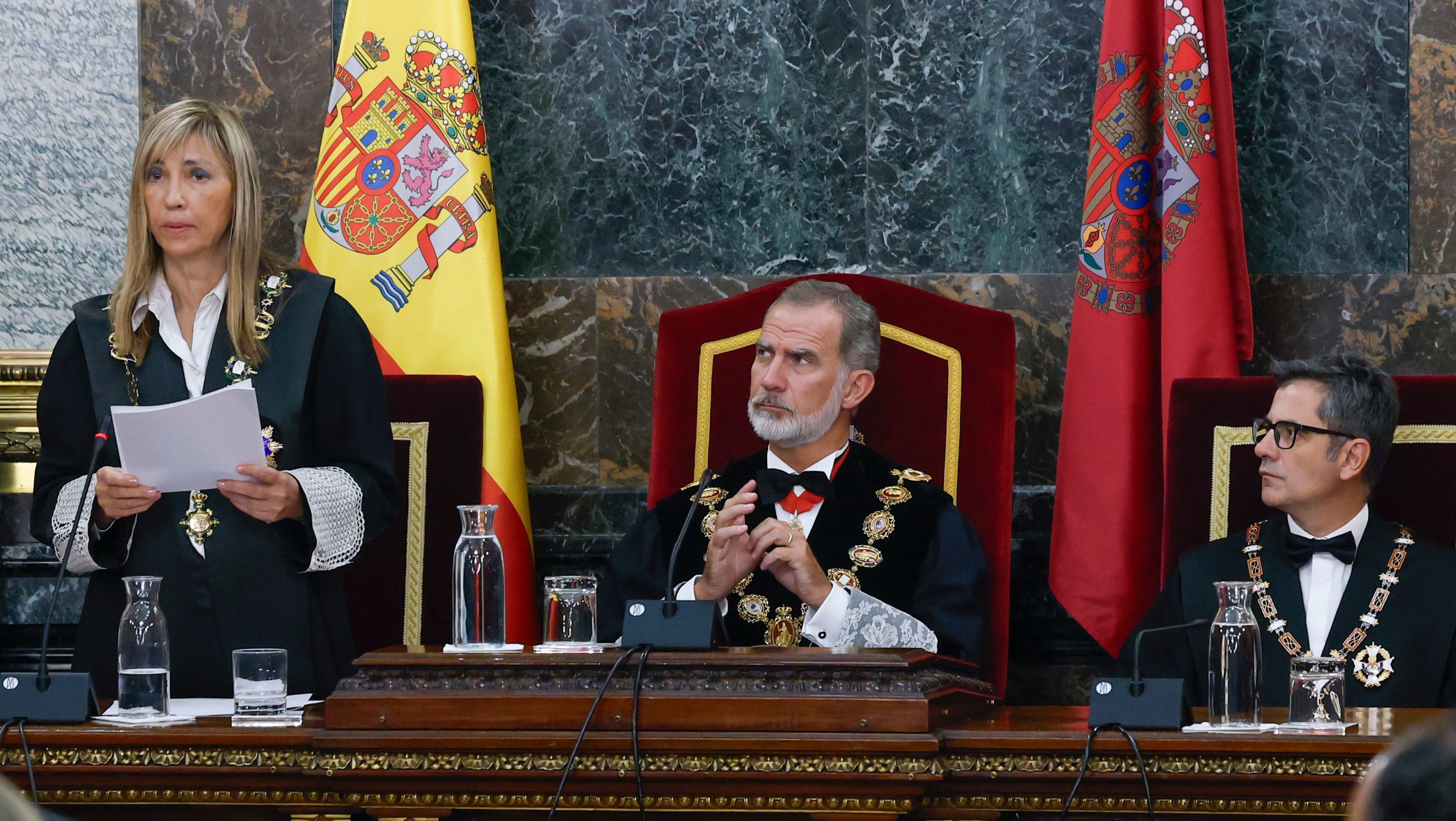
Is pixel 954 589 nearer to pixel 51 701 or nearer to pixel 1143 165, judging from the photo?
pixel 1143 165

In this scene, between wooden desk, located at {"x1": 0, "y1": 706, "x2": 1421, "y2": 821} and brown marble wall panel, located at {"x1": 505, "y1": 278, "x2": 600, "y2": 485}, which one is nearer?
wooden desk, located at {"x1": 0, "y1": 706, "x2": 1421, "y2": 821}

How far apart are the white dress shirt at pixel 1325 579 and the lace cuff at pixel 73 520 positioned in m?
2.17

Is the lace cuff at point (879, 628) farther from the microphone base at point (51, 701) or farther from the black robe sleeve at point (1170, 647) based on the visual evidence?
the microphone base at point (51, 701)

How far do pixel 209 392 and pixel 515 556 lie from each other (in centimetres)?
115

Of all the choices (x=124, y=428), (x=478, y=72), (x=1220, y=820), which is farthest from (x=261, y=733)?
(x=478, y=72)

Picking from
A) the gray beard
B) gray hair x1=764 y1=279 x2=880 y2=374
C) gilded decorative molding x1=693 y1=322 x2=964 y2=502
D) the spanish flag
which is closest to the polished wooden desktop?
the gray beard

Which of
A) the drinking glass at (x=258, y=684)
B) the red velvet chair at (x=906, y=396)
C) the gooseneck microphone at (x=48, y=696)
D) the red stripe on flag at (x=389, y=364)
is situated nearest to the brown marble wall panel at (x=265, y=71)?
the red stripe on flag at (x=389, y=364)

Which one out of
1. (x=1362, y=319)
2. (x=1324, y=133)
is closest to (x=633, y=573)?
(x=1362, y=319)

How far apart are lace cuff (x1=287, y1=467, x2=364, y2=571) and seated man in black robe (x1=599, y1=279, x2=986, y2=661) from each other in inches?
25.4

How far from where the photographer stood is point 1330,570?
124 inches

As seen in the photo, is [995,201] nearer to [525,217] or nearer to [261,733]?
[525,217]

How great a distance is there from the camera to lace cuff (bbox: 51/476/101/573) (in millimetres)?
2586

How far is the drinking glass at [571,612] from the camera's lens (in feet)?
7.70

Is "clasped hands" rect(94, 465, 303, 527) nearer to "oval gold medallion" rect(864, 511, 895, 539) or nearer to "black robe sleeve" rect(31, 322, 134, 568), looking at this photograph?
"black robe sleeve" rect(31, 322, 134, 568)
